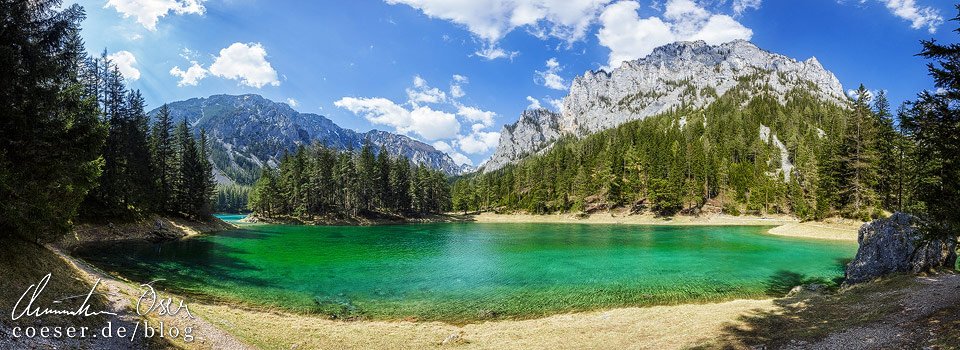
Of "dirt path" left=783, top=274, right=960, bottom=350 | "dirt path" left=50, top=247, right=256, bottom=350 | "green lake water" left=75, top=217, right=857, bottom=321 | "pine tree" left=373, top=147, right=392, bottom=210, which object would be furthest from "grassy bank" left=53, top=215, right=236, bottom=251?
"dirt path" left=783, top=274, right=960, bottom=350

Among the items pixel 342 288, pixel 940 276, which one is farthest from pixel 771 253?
pixel 342 288

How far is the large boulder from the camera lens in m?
17.6

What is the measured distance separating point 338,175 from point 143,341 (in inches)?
2958

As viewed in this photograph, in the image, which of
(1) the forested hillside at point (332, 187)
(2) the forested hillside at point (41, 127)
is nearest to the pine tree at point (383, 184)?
(1) the forested hillside at point (332, 187)

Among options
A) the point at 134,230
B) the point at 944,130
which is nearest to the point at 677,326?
the point at 944,130

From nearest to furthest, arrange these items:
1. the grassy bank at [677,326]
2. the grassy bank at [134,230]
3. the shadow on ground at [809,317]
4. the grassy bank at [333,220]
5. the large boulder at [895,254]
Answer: the grassy bank at [677,326], the shadow on ground at [809,317], the large boulder at [895,254], the grassy bank at [134,230], the grassy bank at [333,220]

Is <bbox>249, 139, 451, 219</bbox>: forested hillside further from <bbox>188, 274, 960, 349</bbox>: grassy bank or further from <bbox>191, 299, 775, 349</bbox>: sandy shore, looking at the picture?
<bbox>191, 299, 775, 349</bbox>: sandy shore

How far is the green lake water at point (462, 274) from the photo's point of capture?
1811 cm

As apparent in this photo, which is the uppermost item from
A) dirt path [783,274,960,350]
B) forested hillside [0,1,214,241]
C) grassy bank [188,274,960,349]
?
forested hillside [0,1,214,241]

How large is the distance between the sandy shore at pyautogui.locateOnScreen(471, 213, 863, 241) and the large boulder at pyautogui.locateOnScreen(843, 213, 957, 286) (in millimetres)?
32684

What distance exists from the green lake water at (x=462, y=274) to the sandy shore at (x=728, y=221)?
31.4 ft

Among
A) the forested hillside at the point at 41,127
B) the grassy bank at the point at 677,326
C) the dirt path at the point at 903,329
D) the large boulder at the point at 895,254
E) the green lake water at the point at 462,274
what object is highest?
the forested hillside at the point at 41,127

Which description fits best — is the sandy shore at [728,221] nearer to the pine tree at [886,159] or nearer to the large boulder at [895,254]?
the pine tree at [886,159]

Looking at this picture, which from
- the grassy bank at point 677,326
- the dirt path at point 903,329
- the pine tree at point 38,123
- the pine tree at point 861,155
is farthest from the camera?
the pine tree at point 861,155
